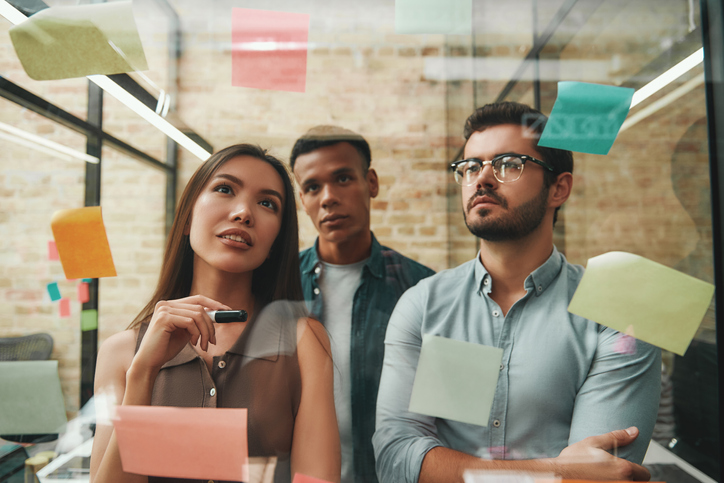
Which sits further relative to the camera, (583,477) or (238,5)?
(238,5)

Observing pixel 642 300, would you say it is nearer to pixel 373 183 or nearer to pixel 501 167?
pixel 501 167

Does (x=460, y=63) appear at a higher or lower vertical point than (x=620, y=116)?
higher

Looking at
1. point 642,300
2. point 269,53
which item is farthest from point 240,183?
point 642,300

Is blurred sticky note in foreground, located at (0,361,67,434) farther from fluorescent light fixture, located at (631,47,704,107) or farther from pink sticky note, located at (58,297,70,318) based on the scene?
fluorescent light fixture, located at (631,47,704,107)

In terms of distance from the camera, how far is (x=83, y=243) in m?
0.75

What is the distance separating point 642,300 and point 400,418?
490mm

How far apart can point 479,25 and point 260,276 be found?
649 millimetres

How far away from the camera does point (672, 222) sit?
781mm

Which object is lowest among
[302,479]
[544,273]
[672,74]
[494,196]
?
[302,479]

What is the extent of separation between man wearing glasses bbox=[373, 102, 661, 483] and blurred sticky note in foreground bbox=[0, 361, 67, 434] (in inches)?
25.3

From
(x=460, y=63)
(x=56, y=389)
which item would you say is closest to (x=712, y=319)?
(x=460, y=63)

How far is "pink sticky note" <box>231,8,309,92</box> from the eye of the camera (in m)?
0.77

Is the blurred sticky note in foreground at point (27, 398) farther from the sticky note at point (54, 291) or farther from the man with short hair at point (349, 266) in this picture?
the man with short hair at point (349, 266)

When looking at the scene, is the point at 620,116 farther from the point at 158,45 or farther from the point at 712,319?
the point at 158,45
